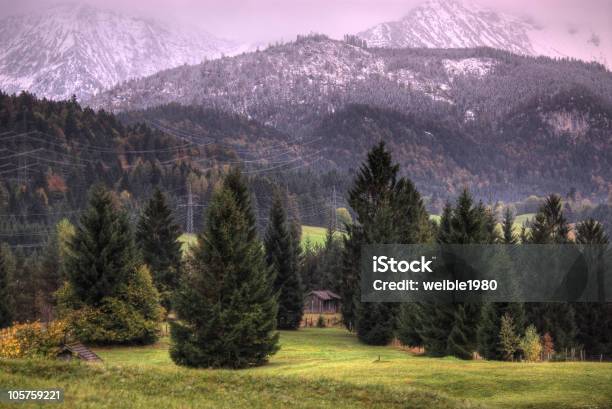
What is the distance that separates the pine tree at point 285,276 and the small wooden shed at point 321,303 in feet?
125

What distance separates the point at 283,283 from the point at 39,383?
63728 mm

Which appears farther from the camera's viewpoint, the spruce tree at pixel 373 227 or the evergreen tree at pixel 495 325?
the spruce tree at pixel 373 227

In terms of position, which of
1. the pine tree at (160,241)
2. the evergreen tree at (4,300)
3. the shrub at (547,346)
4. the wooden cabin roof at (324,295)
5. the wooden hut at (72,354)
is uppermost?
the pine tree at (160,241)

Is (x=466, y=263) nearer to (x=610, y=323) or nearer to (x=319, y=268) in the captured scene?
Answer: (x=610, y=323)

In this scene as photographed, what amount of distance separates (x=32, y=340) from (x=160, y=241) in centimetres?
4145

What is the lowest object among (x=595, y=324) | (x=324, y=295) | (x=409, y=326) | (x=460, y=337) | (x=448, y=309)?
(x=460, y=337)

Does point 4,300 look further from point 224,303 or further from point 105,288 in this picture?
point 224,303

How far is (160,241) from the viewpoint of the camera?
89.5m

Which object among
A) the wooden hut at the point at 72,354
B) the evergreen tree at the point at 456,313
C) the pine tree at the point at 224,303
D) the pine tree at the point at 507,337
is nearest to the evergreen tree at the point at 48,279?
the wooden hut at the point at 72,354

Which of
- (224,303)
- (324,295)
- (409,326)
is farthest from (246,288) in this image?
(324,295)

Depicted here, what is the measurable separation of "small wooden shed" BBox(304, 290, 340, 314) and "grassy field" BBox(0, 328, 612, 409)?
8431cm

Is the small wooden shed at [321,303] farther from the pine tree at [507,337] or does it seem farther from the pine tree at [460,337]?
the pine tree at [460,337]

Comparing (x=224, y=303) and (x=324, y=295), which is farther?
(x=324, y=295)

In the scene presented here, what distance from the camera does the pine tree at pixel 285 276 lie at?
9038 centimetres
